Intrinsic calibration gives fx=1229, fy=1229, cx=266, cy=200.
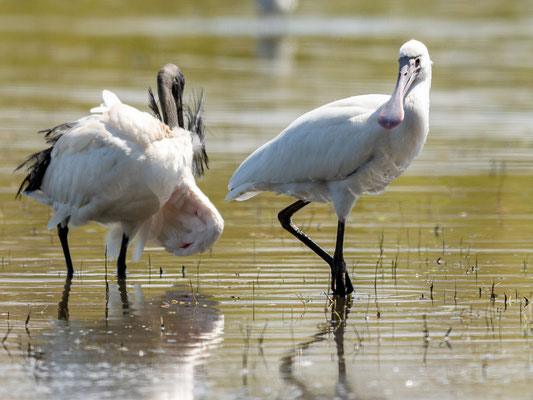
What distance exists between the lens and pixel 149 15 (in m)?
44.3

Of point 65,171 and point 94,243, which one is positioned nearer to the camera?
point 65,171

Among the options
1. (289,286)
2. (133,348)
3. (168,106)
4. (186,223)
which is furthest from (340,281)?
(168,106)

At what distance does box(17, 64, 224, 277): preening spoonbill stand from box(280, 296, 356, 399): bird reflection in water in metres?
1.73

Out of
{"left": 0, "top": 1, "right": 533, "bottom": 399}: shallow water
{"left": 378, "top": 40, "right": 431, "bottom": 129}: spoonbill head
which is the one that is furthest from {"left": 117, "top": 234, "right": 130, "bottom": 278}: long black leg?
{"left": 378, "top": 40, "right": 431, "bottom": 129}: spoonbill head

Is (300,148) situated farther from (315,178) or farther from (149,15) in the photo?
(149,15)

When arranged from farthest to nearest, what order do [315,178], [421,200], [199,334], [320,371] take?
[421,200]
[315,178]
[199,334]
[320,371]

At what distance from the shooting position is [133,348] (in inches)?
287

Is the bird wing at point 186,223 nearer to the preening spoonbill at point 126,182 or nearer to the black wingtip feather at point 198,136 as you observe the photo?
the preening spoonbill at point 126,182

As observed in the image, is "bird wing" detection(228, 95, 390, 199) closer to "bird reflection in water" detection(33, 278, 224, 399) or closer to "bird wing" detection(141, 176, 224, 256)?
"bird wing" detection(141, 176, 224, 256)

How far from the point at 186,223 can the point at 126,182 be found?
0.84 meters

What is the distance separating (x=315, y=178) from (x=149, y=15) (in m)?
35.7

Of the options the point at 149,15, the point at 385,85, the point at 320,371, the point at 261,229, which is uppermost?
the point at 149,15

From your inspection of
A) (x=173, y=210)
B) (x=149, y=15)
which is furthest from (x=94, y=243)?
(x=149, y=15)

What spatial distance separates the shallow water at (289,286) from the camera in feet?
21.9
